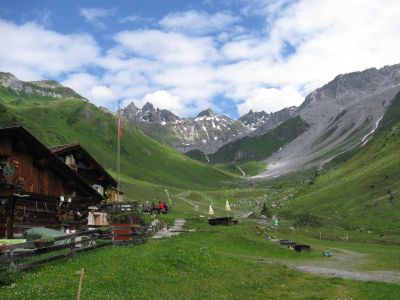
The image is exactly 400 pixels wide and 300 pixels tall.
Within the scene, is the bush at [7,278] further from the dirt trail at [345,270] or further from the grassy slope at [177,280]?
the dirt trail at [345,270]

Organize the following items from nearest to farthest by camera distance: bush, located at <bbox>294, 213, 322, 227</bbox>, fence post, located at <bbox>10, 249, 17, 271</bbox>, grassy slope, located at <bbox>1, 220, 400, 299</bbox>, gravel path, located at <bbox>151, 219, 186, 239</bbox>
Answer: grassy slope, located at <bbox>1, 220, 400, 299</bbox>
fence post, located at <bbox>10, 249, 17, 271</bbox>
gravel path, located at <bbox>151, 219, 186, 239</bbox>
bush, located at <bbox>294, 213, 322, 227</bbox>

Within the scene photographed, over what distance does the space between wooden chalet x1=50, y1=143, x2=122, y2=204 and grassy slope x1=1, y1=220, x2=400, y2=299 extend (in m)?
23.4

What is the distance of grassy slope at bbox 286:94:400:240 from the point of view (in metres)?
82.4

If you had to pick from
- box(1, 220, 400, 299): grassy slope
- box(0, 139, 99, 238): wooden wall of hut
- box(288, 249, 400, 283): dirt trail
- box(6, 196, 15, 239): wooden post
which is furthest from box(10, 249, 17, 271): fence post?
box(288, 249, 400, 283): dirt trail

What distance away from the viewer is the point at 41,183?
124 ft

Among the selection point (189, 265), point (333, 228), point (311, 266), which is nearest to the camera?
point (189, 265)

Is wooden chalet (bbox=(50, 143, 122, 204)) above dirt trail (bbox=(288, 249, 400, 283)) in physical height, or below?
above

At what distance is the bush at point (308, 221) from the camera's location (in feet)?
307

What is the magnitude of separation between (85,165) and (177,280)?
3583cm

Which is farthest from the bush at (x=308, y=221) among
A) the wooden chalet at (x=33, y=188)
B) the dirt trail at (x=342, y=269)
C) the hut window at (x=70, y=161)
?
the wooden chalet at (x=33, y=188)

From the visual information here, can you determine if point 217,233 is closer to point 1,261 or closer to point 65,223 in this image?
point 65,223

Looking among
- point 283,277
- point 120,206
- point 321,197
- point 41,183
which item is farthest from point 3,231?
point 321,197

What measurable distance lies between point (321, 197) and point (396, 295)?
91.3 meters

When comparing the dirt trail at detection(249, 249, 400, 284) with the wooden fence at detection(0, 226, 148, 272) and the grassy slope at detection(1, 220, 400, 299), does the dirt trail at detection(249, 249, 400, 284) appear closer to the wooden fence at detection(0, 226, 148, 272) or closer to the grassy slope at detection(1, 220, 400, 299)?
the grassy slope at detection(1, 220, 400, 299)
